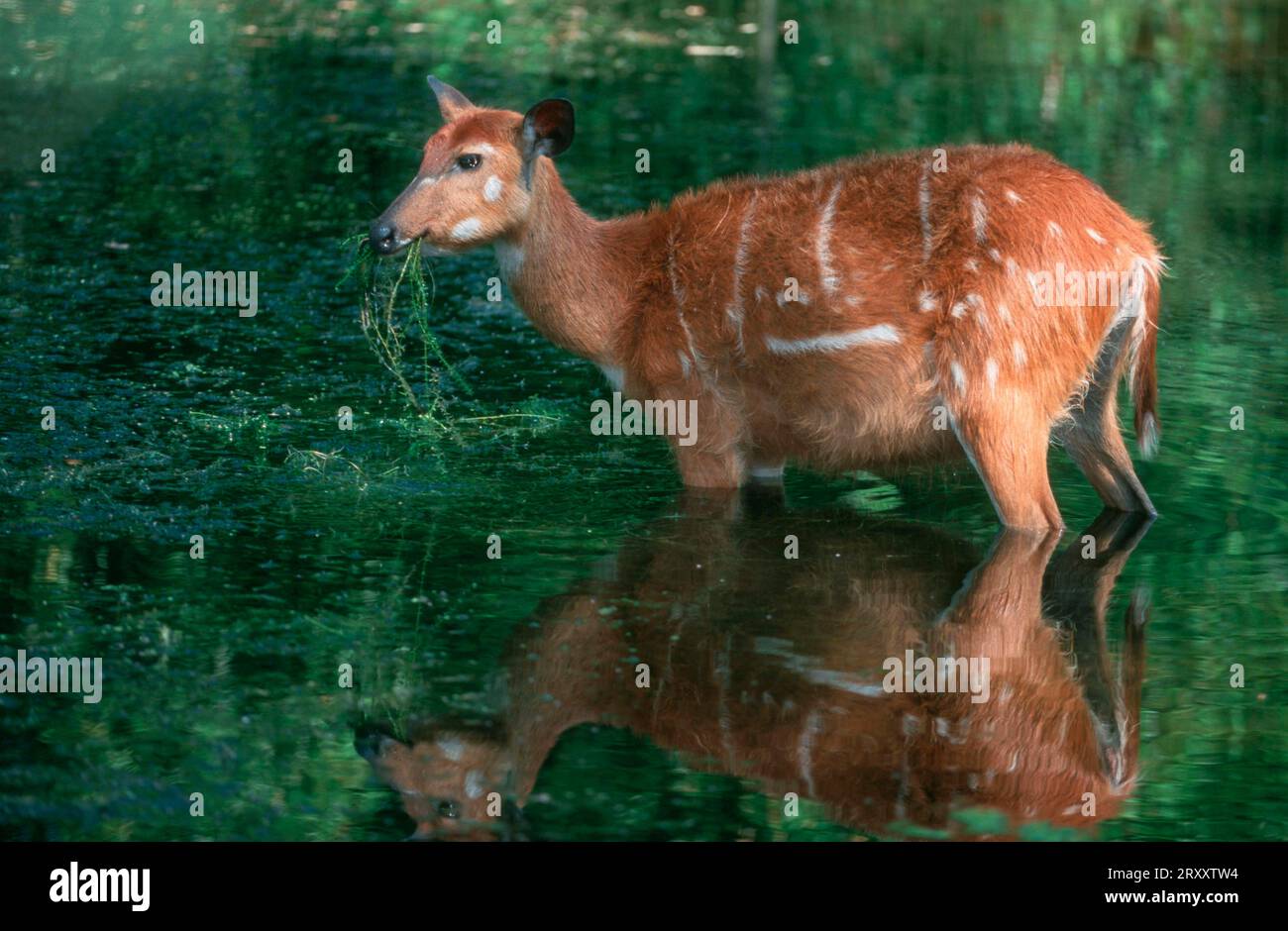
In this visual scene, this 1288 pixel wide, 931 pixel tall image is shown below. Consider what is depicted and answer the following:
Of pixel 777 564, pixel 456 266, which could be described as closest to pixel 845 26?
pixel 456 266

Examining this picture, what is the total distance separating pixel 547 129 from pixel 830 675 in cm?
286

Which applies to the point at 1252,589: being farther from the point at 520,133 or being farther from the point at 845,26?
the point at 845,26

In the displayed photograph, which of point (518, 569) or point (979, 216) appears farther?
point (979, 216)

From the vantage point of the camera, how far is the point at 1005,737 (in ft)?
20.3

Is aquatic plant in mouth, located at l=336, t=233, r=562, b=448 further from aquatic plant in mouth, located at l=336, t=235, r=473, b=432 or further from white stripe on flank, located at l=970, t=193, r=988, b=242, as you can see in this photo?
white stripe on flank, located at l=970, t=193, r=988, b=242

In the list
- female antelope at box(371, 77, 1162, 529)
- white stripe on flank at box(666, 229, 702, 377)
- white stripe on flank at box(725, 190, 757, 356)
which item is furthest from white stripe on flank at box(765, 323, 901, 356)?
white stripe on flank at box(666, 229, 702, 377)

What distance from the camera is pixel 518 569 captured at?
7.51 m

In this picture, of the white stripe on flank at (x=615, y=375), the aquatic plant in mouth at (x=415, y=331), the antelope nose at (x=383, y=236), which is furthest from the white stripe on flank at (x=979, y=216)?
the antelope nose at (x=383, y=236)

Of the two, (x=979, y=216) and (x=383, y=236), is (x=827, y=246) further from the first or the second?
(x=383, y=236)

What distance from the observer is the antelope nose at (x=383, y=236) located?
8.10 meters

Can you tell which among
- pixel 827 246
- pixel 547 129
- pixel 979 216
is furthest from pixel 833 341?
pixel 547 129

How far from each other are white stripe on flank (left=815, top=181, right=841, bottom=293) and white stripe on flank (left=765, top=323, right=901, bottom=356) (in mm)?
191

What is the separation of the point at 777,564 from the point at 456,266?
4806 mm

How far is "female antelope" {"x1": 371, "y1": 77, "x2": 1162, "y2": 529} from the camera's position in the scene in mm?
7586
